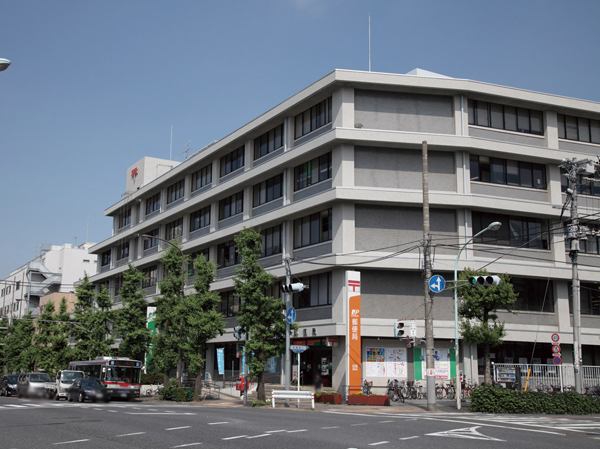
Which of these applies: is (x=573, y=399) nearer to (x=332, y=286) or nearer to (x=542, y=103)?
(x=332, y=286)

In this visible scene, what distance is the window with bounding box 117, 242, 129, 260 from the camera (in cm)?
6835

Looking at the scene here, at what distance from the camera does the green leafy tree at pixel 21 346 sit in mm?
66062

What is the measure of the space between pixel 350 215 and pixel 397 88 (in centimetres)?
879

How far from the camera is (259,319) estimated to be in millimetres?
33469

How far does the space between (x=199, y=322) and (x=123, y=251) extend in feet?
118

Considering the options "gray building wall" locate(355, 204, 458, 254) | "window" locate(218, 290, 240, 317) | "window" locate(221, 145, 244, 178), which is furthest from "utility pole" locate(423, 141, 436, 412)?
"window" locate(218, 290, 240, 317)

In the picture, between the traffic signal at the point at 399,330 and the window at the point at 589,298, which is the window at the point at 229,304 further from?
the window at the point at 589,298

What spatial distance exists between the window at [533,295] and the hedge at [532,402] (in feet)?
41.9

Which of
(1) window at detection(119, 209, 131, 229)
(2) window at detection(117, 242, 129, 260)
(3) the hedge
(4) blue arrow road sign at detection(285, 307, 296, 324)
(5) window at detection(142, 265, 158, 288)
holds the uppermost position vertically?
(1) window at detection(119, 209, 131, 229)

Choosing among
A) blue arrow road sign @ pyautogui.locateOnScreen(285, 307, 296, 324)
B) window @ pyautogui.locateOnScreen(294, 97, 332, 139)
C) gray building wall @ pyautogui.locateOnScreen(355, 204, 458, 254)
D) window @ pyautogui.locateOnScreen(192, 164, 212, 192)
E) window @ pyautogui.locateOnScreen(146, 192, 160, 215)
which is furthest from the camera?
window @ pyautogui.locateOnScreen(146, 192, 160, 215)

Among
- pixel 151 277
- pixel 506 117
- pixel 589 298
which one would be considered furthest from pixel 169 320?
pixel 589 298

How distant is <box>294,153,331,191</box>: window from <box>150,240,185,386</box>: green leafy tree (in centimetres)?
974

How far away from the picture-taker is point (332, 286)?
1454 inches

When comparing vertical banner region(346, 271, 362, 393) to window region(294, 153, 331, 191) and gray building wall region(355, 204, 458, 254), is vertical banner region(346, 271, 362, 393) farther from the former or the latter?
window region(294, 153, 331, 191)
